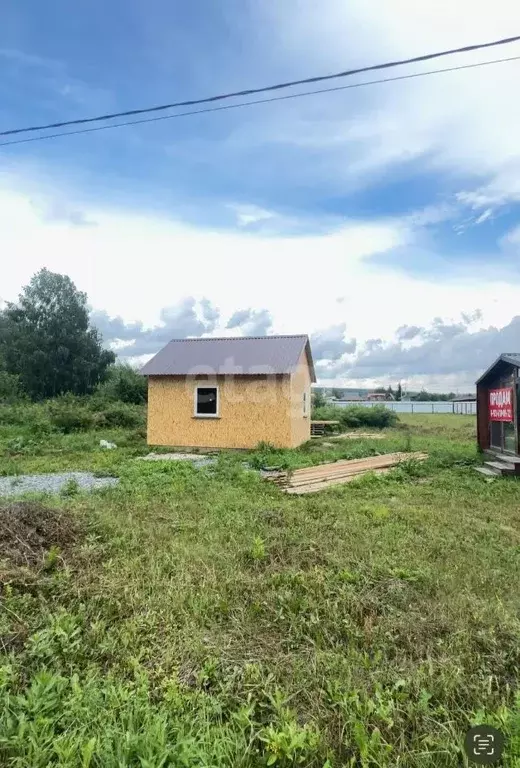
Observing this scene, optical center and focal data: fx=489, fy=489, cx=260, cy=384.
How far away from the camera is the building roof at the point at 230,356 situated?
49.5ft

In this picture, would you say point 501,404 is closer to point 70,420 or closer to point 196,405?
point 196,405

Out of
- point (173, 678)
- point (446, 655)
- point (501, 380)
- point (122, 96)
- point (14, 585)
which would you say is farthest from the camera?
point (501, 380)

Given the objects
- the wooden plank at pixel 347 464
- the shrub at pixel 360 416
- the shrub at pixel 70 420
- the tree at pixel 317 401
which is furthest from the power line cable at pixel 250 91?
the tree at pixel 317 401

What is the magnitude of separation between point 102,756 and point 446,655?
6.64 feet

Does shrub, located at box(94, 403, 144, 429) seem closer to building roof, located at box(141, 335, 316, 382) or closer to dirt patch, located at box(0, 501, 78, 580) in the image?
building roof, located at box(141, 335, 316, 382)

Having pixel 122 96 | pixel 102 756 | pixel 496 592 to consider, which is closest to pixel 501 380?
pixel 496 592

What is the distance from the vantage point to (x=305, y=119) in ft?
21.6

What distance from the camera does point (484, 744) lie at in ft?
7.52

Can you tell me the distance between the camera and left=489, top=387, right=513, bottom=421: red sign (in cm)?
1096

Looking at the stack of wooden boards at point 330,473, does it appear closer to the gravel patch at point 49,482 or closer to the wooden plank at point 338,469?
the wooden plank at point 338,469

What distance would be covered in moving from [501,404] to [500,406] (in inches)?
3.4

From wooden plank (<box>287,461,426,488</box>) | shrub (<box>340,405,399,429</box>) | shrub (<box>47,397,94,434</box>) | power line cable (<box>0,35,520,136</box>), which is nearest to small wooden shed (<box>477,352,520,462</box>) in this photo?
wooden plank (<box>287,461,426,488</box>)

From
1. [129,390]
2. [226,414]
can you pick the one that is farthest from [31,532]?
[129,390]

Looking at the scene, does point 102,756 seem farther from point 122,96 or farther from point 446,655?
point 122,96
